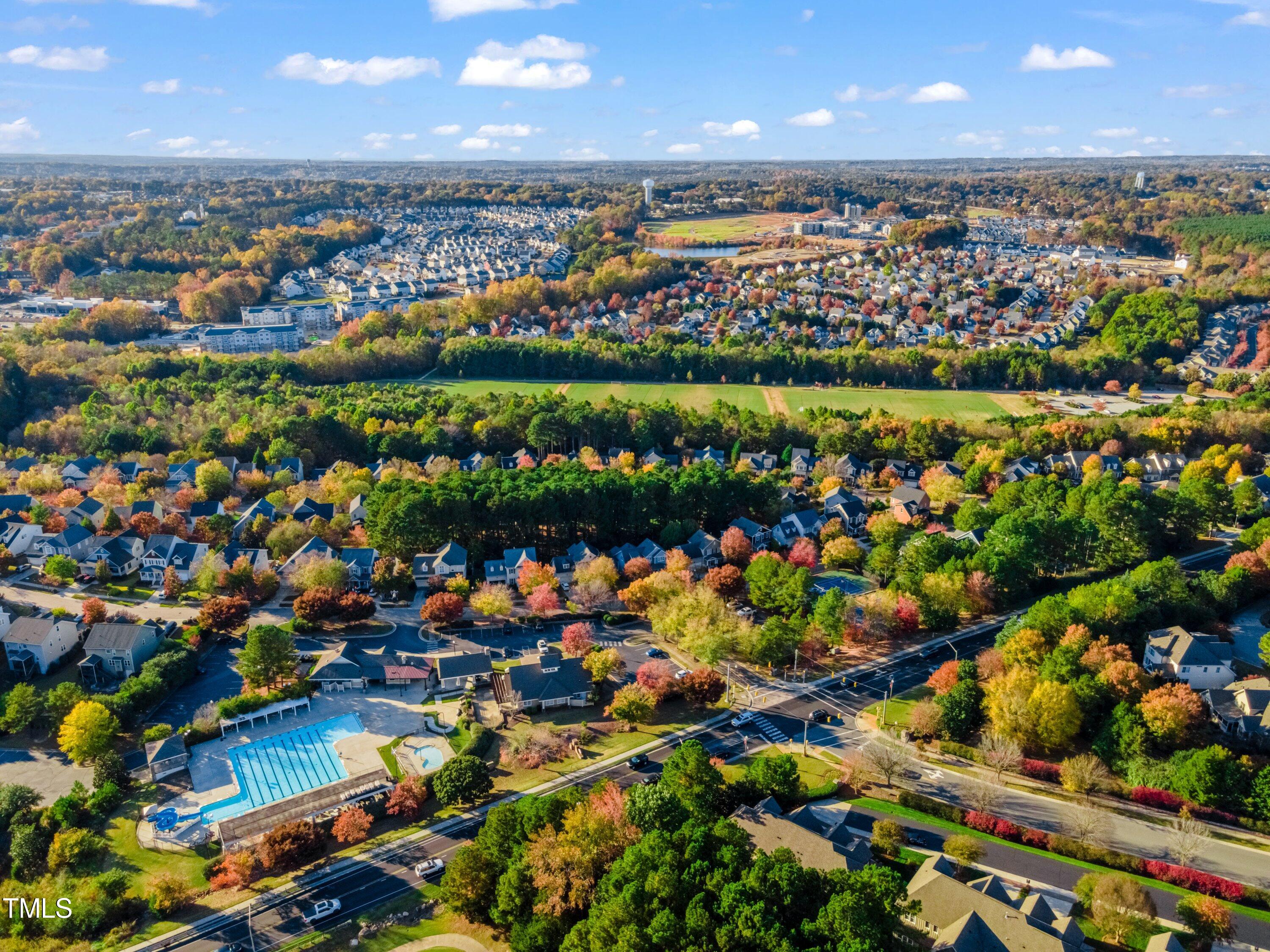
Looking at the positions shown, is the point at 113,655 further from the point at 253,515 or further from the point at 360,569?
the point at 253,515

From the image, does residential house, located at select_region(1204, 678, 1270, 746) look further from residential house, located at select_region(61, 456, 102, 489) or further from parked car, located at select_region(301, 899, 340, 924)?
residential house, located at select_region(61, 456, 102, 489)

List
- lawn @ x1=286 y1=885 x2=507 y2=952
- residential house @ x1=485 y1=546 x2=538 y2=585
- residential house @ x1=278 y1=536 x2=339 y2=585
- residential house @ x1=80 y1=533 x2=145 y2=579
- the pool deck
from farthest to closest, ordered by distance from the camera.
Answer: residential house @ x1=80 y1=533 x2=145 y2=579, residential house @ x1=485 y1=546 x2=538 y2=585, residential house @ x1=278 y1=536 x2=339 y2=585, the pool deck, lawn @ x1=286 y1=885 x2=507 y2=952

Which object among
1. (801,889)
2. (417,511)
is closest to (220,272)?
(417,511)

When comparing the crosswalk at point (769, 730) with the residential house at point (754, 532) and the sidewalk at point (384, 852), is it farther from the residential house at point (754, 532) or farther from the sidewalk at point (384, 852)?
the residential house at point (754, 532)

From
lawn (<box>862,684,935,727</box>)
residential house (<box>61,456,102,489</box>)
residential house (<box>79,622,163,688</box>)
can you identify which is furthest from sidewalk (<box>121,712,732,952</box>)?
residential house (<box>61,456,102,489</box>)

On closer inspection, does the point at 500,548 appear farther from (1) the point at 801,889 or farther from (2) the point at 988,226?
(2) the point at 988,226

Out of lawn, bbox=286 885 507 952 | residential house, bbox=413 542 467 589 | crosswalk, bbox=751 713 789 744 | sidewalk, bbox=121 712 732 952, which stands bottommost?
lawn, bbox=286 885 507 952

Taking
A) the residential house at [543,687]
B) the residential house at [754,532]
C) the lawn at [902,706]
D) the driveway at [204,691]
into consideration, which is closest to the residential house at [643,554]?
the residential house at [754,532]
